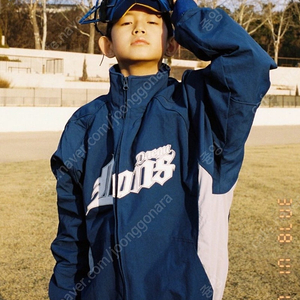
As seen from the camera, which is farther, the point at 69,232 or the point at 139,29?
the point at 69,232

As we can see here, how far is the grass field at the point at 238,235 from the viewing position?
13.5 feet

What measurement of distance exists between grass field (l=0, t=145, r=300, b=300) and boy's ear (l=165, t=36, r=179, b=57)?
240 centimetres

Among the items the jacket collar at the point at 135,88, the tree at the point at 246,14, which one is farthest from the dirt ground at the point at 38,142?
the tree at the point at 246,14

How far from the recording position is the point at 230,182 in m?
1.63

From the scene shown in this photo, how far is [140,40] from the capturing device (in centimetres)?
175

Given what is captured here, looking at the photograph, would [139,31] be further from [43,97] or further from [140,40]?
[43,97]

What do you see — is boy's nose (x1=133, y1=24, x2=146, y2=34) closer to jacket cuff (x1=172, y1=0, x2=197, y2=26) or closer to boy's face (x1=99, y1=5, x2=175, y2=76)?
boy's face (x1=99, y1=5, x2=175, y2=76)

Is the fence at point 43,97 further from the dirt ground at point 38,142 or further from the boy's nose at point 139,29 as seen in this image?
the boy's nose at point 139,29

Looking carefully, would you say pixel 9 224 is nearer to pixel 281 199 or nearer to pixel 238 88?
pixel 281 199

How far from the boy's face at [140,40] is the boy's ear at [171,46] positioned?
3 cm

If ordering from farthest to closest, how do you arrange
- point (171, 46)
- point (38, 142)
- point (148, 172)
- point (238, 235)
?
1. point (38, 142)
2. point (238, 235)
3. point (171, 46)
4. point (148, 172)

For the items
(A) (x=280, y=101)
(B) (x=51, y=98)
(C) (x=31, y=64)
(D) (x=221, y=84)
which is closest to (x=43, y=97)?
(B) (x=51, y=98)

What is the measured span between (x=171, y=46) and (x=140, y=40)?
5.9 inches

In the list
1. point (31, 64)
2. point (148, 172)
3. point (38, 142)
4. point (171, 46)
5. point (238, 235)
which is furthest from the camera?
point (31, 64)
